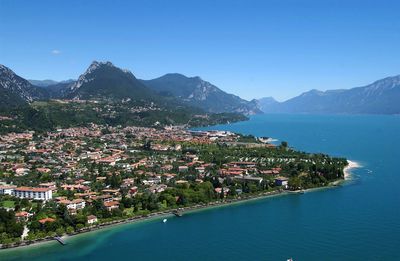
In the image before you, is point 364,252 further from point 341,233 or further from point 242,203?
point 242,203

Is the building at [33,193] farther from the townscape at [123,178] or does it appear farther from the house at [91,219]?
the house at [91,219]

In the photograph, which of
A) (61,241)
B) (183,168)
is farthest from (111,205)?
(183,168)

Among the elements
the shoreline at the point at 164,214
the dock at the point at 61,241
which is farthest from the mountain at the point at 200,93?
the dock at the point at 61,241

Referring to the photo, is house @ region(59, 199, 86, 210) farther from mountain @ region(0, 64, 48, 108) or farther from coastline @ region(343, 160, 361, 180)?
mountain @ region(0, 64, 48, 108)

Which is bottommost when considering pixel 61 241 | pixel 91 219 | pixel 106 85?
pixel 61 241

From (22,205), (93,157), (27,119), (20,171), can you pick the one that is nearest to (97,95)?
(27,119)

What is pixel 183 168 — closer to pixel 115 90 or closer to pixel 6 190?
pixel 6 190
